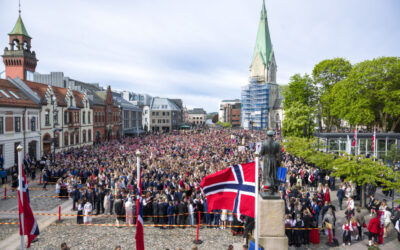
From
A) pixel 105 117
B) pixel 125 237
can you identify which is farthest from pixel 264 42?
pixel 125 237

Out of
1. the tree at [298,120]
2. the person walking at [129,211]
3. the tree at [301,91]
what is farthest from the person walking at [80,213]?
the tree at [301,91]

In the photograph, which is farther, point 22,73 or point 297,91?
point 22,73

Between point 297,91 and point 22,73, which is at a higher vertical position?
point 22,73

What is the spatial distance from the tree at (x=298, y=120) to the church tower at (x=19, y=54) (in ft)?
150

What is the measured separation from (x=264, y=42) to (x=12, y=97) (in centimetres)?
10121

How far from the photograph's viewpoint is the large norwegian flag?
8359mm

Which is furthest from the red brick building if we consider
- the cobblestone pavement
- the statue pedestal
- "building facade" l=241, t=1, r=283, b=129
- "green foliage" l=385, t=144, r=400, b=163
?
"building facade" l=241, t=1, r=283, b=129

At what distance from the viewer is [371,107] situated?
112ft

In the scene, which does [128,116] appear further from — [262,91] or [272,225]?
[272,225]

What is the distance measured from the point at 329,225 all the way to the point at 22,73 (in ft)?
176

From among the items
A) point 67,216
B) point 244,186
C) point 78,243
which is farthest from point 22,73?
point 244,186

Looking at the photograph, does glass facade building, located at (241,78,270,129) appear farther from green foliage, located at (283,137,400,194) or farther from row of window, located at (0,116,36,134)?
green foliage, located at (283,137,400,194)

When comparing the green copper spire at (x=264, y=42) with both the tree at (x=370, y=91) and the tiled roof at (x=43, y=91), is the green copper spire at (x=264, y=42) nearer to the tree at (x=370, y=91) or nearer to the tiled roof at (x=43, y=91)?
the tree at (x=370, y=91)

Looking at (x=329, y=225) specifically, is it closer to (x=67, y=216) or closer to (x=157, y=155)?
(x=67, y=216)
